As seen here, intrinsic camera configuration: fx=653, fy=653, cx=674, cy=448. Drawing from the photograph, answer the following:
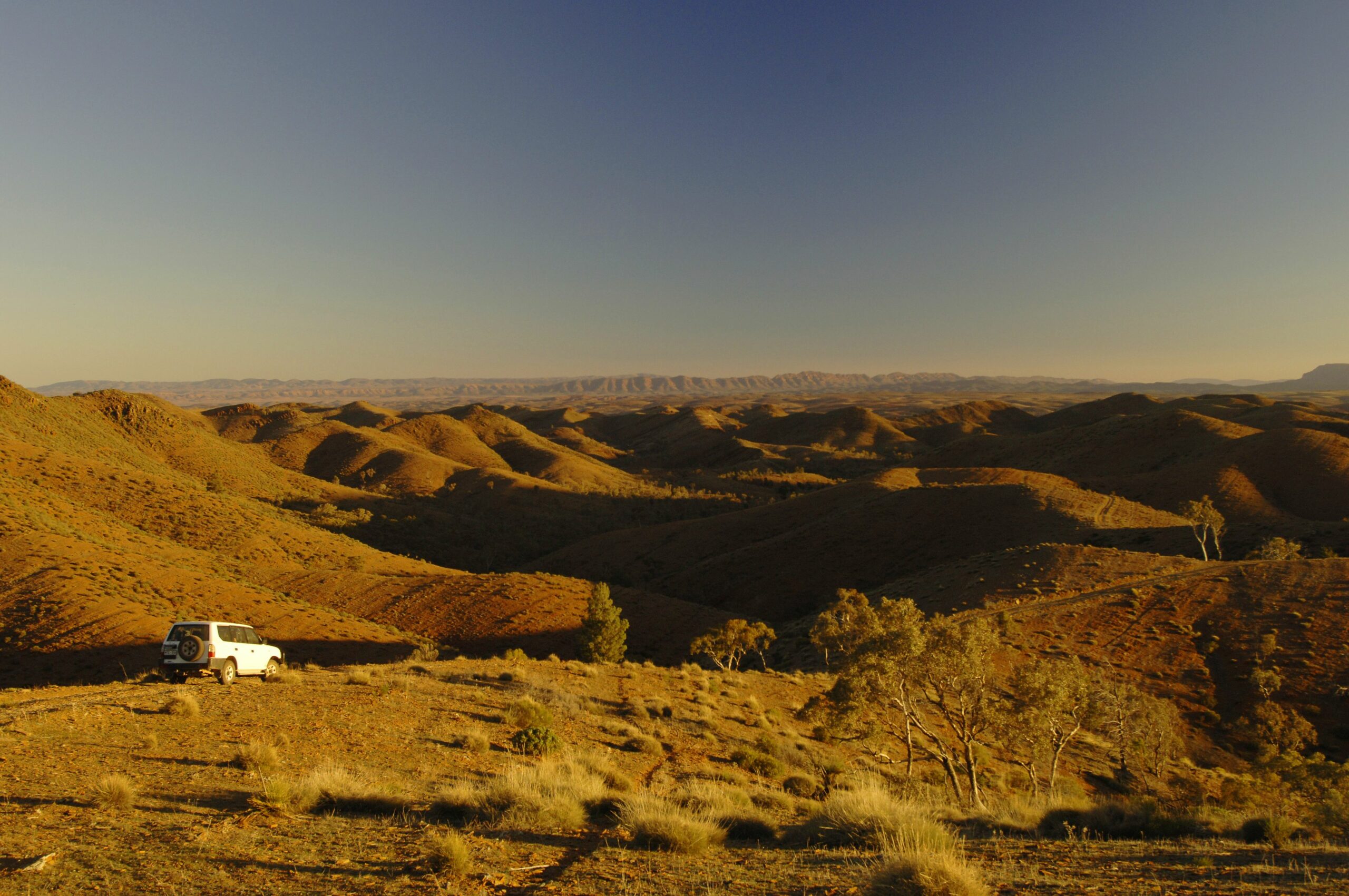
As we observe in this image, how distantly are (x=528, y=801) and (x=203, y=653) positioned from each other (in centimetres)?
1100

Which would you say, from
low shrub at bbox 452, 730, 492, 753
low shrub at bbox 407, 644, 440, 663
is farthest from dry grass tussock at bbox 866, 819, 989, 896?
low shrub at bbox 407, 644, 440, 663

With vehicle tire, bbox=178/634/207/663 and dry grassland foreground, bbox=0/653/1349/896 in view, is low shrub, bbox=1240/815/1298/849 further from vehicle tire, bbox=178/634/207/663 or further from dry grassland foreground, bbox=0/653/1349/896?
vehicle tire, bbox=178/634/207/663

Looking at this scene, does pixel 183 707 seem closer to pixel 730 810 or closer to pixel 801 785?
pixel 730 810

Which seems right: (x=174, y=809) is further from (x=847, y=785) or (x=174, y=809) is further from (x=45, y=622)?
(x=45, y=622)

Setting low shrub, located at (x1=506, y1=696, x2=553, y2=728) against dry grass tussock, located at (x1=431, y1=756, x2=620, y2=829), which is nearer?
dry grass tussock, located at (x1=431, y1=756, x2=620, y2=829)

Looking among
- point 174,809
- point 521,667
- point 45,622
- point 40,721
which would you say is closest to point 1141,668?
point 521,667

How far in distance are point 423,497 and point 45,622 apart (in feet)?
174

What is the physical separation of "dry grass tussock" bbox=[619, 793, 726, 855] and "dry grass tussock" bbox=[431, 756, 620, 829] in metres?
0.71

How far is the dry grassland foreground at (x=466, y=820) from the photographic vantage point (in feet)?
18.9

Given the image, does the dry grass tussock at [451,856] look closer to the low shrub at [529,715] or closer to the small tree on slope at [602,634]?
the low shrub at [529,715]

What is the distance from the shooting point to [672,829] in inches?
270

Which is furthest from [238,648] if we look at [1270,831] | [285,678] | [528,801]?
[1270,831]

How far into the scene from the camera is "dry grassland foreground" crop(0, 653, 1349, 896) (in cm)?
577

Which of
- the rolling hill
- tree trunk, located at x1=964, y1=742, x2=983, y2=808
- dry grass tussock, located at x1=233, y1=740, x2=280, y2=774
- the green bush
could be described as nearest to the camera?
dry grass tussock, located at x1=233, y1=740, x2=280, y2=774
